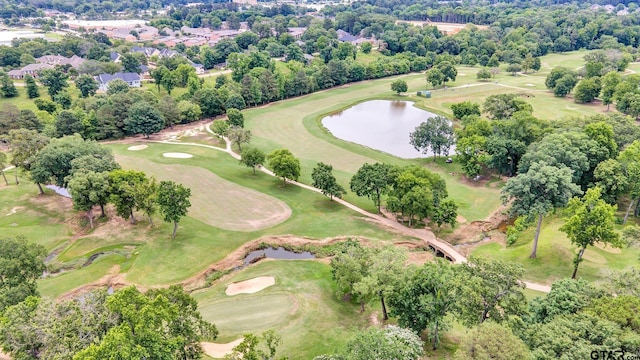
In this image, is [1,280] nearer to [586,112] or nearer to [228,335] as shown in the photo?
[228,335]

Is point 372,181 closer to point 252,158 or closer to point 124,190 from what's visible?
point 252,158

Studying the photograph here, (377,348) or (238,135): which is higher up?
(377,348)

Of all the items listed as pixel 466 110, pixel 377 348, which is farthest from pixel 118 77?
pixel 377 348

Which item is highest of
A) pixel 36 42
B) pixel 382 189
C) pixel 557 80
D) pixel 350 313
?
pixel 36 42

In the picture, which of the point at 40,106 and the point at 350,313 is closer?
the point at 350,313

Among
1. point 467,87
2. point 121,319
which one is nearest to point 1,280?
point 121,319

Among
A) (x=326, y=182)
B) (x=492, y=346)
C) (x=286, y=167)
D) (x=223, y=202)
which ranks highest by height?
(x=492, y=346)

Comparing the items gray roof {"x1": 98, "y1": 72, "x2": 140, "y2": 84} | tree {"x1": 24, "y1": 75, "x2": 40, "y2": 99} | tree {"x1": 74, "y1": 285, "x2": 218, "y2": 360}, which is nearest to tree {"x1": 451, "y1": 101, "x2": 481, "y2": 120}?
tree {"x1": 74, "y1": 285, "x2": 218, "y2": 360}

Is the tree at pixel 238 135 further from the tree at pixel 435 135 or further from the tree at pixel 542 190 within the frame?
the tree at pixel 542 190
